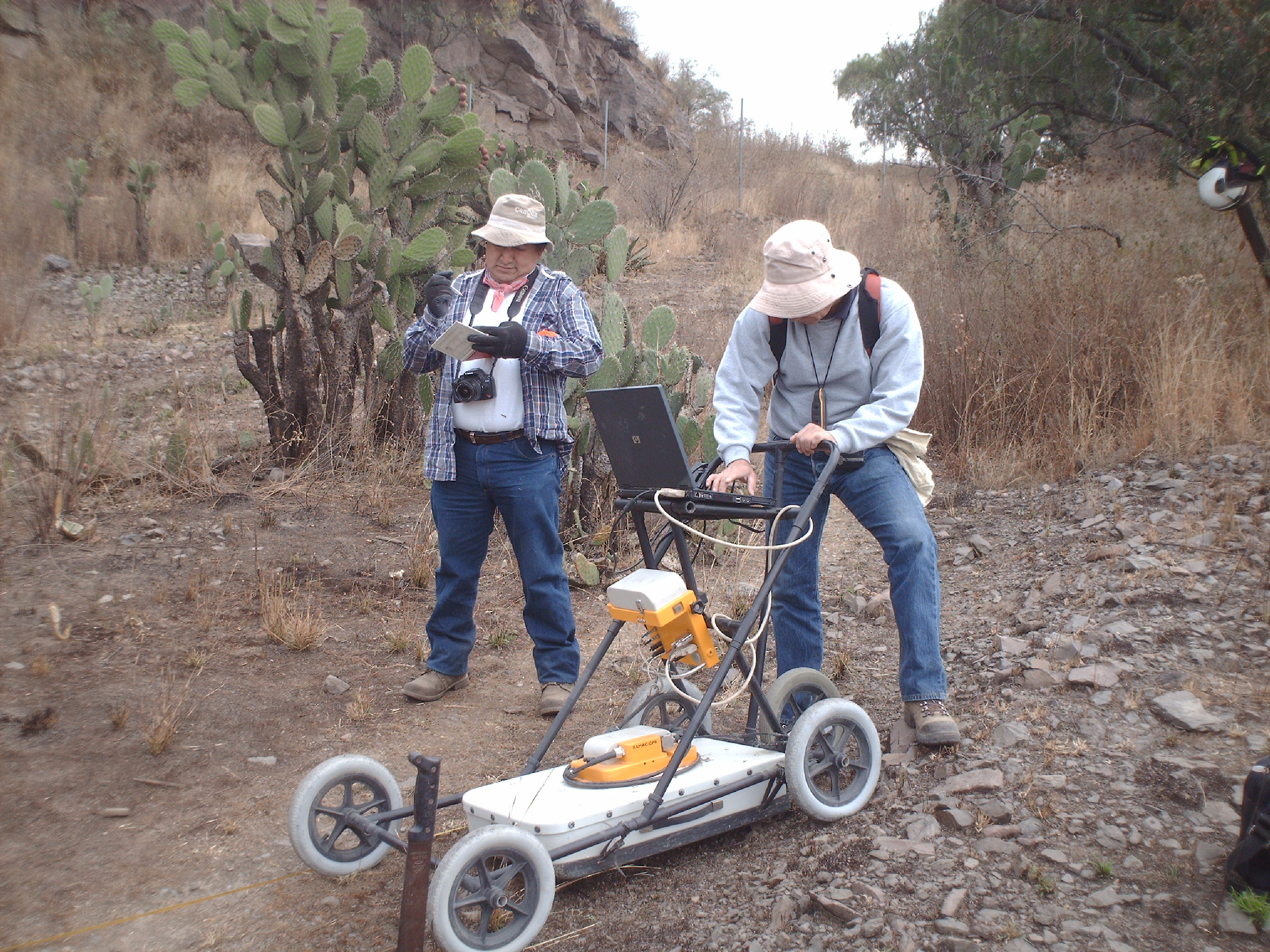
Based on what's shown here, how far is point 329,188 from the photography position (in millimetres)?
6277

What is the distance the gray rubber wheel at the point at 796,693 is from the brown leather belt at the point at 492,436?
4.46 ft

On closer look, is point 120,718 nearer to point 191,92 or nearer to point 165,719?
point 165,719

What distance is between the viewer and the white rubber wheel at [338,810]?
2.77 m

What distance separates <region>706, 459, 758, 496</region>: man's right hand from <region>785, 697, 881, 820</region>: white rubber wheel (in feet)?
2.35

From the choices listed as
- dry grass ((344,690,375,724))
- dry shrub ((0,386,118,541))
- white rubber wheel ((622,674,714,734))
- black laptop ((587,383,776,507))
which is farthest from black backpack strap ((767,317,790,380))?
dry shrub ((0,386,118,541))

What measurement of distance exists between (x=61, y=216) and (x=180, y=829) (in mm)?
11923

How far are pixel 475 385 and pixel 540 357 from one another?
0.87 feet

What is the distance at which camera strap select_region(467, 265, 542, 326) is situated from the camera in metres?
3.87

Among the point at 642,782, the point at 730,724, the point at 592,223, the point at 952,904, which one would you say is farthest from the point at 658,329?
the point at 952,904

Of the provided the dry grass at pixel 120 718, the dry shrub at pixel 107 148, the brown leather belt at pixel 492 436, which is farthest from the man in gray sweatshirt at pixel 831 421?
the dry shrub at pixel 107 148

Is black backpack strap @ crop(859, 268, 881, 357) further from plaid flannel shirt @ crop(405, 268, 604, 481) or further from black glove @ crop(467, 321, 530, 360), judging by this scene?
black glove @ crop(467, 321, 530, 360)

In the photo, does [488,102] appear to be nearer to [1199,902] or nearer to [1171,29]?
[1171,29]

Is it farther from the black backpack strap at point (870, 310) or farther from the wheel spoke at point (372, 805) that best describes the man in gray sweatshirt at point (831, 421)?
the wheel spoke at point (372, 805)

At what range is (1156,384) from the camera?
6.38 metres
